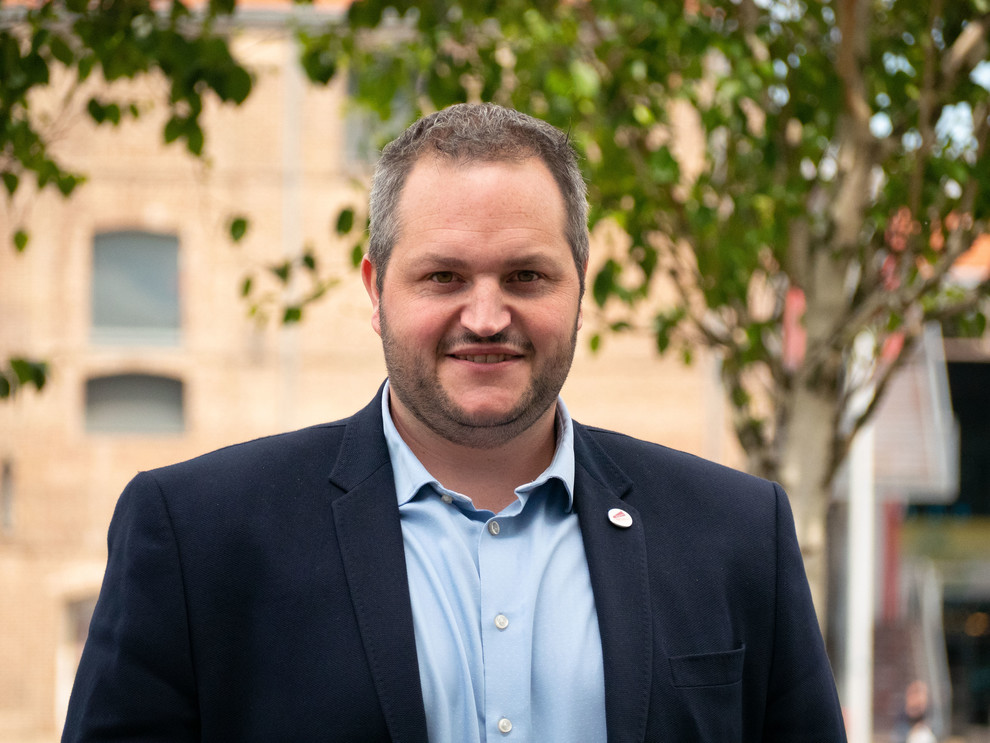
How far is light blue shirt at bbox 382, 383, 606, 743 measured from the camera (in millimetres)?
1854

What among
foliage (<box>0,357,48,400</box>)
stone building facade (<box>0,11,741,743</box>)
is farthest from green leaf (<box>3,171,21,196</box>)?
stone building facade (<box>0,11,741,743</box>)

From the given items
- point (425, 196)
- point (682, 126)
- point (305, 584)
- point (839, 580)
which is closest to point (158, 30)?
point (425, 196)

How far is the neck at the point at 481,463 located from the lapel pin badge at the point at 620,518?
158mm

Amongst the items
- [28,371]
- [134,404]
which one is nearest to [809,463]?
[28,371]

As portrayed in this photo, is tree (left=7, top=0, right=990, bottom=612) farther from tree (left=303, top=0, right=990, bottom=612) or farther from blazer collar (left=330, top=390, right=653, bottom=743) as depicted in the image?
blazer collar (left=330, top=390, right=653, bottom=743)

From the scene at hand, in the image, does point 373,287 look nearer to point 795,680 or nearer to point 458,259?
point 458,259

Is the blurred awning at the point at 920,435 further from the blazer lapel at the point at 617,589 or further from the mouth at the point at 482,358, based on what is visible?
the mouth at the point at 482,358

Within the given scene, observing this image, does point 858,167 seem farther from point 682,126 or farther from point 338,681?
point 682,126

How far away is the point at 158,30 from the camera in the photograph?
4.20 m

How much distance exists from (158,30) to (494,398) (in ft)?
9.41

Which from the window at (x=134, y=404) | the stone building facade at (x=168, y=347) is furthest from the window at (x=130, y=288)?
the window at (x=134, y=404)

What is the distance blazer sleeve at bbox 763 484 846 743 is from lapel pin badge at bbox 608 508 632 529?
314mm

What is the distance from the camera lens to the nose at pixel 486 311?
1897mm

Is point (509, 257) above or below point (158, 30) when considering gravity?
below
